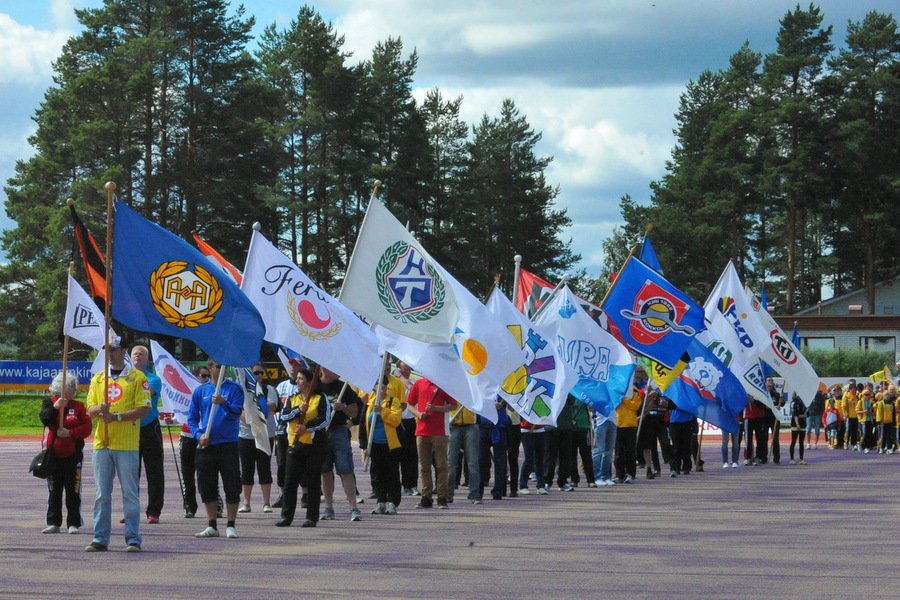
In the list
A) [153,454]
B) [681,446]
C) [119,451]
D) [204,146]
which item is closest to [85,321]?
[153,454]

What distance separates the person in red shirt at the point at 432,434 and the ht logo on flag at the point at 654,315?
5.05 m

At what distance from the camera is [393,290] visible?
1474cm

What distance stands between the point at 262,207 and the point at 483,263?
18489mm

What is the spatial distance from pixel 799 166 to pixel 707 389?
52.4 metres

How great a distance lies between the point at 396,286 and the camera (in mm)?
14750

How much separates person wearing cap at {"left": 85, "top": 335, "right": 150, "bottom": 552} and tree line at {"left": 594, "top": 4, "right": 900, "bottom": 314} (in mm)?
63922

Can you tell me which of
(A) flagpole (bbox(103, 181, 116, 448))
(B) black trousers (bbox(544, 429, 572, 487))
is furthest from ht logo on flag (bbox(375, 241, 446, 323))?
(B) black trousers (bbox(544, 429, 572, 487))

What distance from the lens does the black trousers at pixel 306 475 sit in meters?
14.1

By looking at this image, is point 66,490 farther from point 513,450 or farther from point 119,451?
point 513,450

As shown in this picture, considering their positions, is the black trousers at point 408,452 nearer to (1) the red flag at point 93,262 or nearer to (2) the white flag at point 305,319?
(2) the white flag at point 305,319

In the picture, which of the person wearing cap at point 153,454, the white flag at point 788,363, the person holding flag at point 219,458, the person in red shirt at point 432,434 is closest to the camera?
the person holding flag at point 219,458

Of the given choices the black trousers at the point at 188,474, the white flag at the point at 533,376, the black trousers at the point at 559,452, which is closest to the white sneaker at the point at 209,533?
the black trousers at the point at 188,474

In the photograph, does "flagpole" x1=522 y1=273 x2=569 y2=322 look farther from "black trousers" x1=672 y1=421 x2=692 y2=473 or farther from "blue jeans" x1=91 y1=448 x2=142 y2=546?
"blue jeans" x1=91 y1=448 x2=142 y2=546

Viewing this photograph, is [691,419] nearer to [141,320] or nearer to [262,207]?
[141,320]
